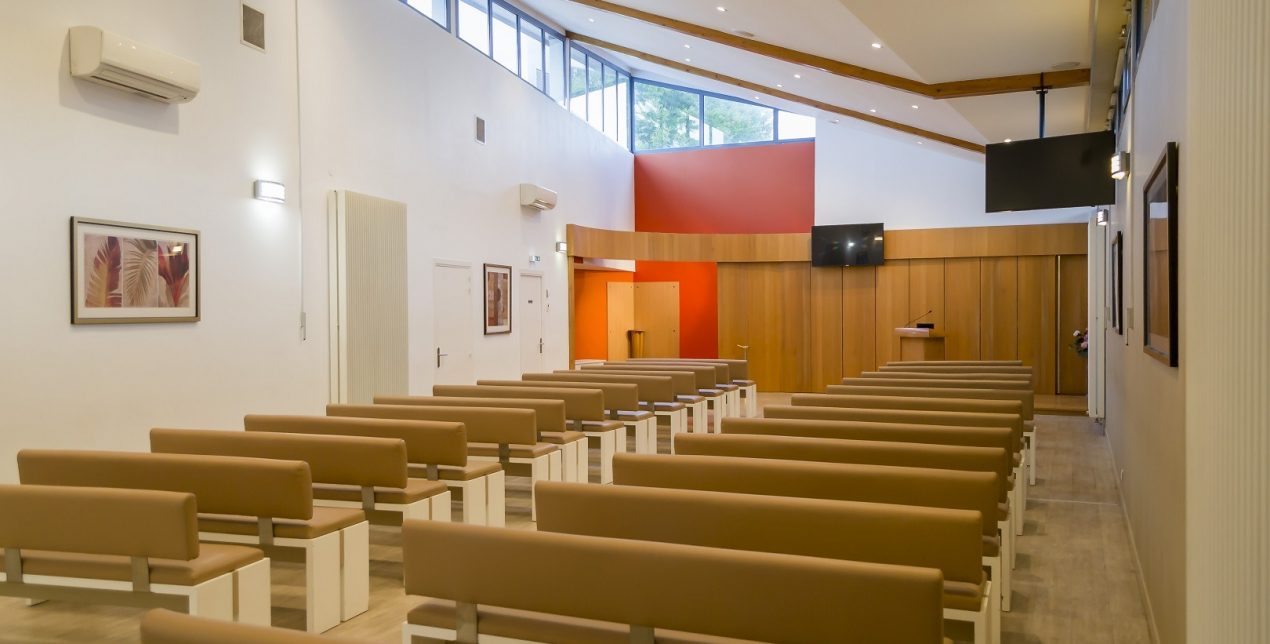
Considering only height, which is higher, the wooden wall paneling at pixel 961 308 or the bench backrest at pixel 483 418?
the wooden wall paneling at pixel 961 308

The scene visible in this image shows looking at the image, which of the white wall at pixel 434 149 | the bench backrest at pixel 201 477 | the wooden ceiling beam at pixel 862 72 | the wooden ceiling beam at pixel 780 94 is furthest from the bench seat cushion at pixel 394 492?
the wooden ceiling beam at pixel 780 94

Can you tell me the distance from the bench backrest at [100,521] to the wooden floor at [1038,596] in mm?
622

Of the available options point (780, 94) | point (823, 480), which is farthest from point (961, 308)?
point (823, 480)

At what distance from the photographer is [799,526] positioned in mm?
2814

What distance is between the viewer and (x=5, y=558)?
11.3 feet

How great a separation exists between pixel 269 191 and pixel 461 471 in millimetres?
3685

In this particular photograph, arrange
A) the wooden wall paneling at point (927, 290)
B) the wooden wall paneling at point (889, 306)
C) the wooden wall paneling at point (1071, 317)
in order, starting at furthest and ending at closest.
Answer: the wooden wall paneling at point (889, 306) → the wooden wall paneling at point (927, 290) → the wooden wall paneling at point (1071, 317)

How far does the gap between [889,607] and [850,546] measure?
60 cm

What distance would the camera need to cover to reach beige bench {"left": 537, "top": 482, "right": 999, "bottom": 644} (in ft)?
8.82

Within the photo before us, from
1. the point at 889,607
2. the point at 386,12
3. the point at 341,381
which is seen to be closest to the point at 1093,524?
the point at 889,607

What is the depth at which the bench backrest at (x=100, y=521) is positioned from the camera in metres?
3.21

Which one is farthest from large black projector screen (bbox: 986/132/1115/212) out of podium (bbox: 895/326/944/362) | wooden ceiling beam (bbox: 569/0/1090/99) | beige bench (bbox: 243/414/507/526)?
beige bench (bbox: 243/414/507/526)

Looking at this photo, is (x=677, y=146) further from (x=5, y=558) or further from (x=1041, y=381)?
(x=5, y=558)

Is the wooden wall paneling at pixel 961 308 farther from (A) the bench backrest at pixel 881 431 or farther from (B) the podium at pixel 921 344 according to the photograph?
(A) the bench backrest at pixel 881 431
